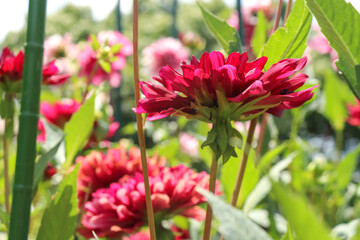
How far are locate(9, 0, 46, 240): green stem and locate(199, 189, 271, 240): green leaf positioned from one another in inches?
6.8

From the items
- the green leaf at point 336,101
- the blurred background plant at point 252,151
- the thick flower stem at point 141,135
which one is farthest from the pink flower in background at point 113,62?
the thick flower stem at point 141,135

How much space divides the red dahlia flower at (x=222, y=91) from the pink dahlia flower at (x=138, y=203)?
3.8 inches

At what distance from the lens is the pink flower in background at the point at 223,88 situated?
0.26m

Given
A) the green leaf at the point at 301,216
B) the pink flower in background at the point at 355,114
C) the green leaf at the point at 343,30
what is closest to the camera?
the green leaf at the point at 301,216

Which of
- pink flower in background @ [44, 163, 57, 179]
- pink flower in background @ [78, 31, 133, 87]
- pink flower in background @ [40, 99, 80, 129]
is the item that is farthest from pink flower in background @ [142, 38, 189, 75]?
pink flower in background @ [44, 163, 57, 179]

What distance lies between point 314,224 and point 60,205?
23cm

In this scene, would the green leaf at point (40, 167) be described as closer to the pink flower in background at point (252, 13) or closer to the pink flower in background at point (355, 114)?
the pink flower in background at point (355, 114)

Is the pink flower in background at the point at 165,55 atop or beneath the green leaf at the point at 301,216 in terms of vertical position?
atop

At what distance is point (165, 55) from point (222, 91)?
107 centimetres

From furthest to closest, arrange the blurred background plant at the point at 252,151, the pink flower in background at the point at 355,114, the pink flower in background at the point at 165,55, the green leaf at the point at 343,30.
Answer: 1. the pink flower in background at the point at 165,55
2. the pink flower in background at the point at 355,114
3. the blurred background plant at the point at 252,151
4. the green leaf at the point at 343,30

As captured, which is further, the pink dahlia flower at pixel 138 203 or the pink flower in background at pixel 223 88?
the pink dahlia flower at pixel 138 203

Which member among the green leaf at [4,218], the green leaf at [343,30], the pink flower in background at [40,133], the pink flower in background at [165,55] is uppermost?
the pink flower in background at [165,55]

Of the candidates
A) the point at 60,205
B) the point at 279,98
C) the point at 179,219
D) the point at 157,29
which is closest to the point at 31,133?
the point at 60,205

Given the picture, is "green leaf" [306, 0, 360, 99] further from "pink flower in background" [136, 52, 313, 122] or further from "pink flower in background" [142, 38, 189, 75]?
"pink flower in background" [142, 38, 189, 75]
